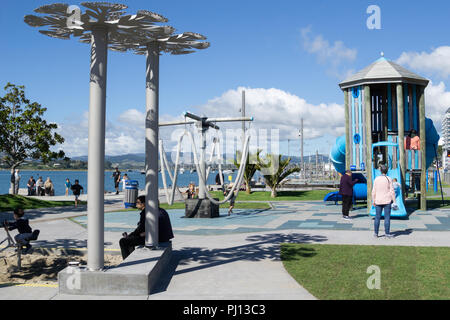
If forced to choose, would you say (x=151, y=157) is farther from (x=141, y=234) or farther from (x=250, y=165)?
(x=250, y=165)

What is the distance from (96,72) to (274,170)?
19.3m

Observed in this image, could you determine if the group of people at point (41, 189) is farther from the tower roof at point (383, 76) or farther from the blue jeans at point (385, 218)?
the blue jeans at point (385, 218)

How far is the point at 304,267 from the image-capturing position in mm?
6922

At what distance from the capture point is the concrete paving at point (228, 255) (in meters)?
5.62

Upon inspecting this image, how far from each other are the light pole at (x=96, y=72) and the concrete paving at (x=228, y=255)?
958 mm

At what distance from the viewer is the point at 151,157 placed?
6.98m

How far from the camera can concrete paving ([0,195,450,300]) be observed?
562 centimetres

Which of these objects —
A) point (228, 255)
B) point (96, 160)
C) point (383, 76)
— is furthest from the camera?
point (383, 76)

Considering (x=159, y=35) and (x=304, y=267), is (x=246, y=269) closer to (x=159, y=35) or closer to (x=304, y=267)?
(x=304, y=267)

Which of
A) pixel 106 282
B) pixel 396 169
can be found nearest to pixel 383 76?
pixel 396 169

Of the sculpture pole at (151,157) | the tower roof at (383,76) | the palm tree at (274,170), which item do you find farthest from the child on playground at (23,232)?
the palm tree at (274,170)

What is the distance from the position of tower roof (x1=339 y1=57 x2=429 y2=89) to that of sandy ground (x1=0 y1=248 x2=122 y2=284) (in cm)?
1116

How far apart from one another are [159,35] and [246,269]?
13.6ft
